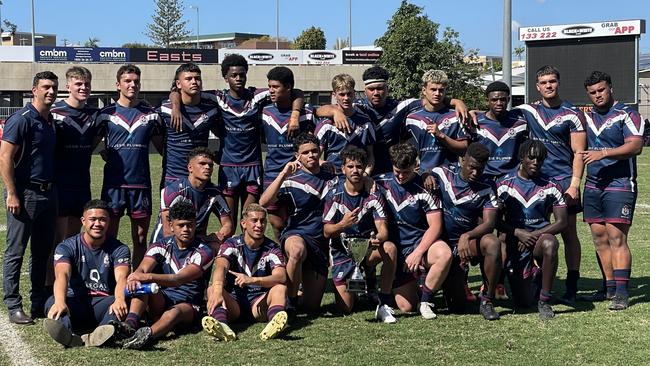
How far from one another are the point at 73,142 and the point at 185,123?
3.12 feet

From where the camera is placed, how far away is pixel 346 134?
706 centimetres

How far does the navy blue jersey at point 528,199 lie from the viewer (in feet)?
21.5

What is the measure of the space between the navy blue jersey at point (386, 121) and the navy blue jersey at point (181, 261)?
2.03 meters

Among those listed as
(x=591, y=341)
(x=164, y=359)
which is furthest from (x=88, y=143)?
(x=591, y=341)

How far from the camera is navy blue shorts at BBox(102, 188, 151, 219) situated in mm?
6922

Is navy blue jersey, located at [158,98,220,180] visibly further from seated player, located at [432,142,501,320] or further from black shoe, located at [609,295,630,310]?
black shoe, located at [609,295,630,310]

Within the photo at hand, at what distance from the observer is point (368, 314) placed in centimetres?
664

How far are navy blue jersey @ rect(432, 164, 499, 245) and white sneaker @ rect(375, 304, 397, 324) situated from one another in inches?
31.9

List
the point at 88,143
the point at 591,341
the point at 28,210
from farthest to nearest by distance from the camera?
the point at 88,143
the point at 28,210
the point at 591,341

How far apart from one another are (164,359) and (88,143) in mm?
2323

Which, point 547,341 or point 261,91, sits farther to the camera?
point 261,91

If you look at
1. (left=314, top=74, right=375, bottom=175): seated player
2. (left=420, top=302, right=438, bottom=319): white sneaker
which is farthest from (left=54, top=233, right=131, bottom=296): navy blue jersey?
(left=420, top=302, right=438, bottom=319): white sneaker

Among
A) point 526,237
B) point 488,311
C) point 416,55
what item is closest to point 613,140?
point 526,237

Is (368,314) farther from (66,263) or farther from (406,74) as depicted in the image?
(406,74)
